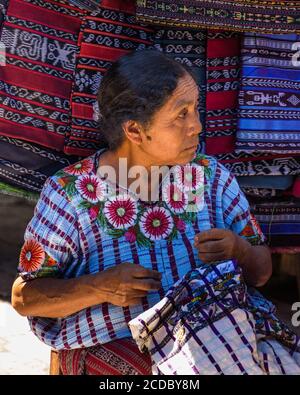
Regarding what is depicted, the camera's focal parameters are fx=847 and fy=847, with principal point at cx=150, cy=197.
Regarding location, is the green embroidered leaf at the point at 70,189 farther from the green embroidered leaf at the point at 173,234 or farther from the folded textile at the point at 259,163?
the folded textile at the point at 259,163

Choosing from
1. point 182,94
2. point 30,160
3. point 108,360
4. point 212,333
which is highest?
point 182,94

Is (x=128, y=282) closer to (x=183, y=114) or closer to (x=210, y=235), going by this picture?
(x=210, y=235)

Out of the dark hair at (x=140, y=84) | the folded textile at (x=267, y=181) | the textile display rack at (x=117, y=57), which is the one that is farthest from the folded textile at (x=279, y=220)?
the dark hair at (x=140, y=84)

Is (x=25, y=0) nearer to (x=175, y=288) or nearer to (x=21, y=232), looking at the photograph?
(x=175, y=288)

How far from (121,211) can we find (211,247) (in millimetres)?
366

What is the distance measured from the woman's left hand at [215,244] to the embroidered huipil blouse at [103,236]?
15 cm

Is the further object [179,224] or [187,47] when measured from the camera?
[187,47]

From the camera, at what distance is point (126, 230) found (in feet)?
9.63

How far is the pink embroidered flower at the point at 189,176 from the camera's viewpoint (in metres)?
3.04

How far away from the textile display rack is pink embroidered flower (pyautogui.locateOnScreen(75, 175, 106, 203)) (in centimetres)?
42

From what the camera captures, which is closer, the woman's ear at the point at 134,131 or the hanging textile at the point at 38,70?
the woman's ear at the point at 134,131

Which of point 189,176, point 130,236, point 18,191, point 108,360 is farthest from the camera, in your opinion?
point 18,191

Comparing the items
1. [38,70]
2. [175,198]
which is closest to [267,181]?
[175,198]

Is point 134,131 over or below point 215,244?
over
